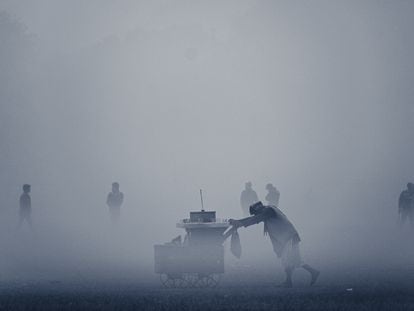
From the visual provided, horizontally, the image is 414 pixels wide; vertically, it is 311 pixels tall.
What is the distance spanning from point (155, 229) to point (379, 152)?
50116 millimetres

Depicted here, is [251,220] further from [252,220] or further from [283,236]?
[283,236]

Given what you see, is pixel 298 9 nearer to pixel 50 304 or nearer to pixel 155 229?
pixel 155 229

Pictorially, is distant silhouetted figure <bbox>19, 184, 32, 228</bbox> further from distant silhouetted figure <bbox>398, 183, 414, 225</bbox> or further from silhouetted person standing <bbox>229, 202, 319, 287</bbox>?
silhouetted person standing <bbox>229, 202, 319, 287</bbox>

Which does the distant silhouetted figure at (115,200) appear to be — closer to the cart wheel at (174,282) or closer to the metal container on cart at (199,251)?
the cart wheel at (174,282)

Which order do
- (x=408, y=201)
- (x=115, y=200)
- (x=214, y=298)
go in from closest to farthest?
(x=214, y=298), (x=408, y=201), (x=115, y=200)

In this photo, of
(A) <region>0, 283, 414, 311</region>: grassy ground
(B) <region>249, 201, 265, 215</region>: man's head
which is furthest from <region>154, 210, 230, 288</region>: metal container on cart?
(B) <region>249, 201, 265, 215</region>: man's head

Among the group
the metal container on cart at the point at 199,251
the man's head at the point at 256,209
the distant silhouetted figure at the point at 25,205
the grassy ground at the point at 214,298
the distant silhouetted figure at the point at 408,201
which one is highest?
the distant silhouetted figure at the point at 25,205

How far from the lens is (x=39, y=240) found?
38156mm

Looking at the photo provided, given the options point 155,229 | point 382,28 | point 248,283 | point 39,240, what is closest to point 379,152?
point 382,28

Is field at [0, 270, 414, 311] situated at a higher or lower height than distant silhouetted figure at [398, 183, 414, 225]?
lower

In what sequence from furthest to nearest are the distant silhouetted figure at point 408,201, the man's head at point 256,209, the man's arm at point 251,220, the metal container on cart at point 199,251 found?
the distant silhouetted figure at point 408,201 → the metal container on cart at point 199,251 → the man's head at point 256,209 → the man's arm at point 251,220

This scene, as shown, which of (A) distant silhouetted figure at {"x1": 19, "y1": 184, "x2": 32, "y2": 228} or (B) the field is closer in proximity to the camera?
(B) the field

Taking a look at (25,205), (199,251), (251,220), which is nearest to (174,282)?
(199,251)

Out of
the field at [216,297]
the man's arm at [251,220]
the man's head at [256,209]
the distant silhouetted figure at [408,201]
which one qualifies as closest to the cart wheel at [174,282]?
the field at [216,297]
